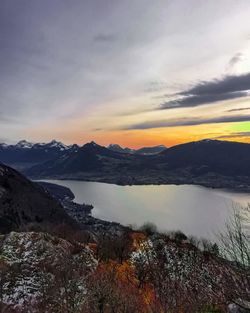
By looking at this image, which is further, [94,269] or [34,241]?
[34,241]

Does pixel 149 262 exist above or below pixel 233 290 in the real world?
below

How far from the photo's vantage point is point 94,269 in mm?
47938

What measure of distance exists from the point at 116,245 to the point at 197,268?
14376 millimetres

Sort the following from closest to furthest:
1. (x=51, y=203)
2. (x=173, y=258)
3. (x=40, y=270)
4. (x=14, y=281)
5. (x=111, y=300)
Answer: (x=111, y=300) → (x=14, y=281) → (x=40, y=270) → (x=173, y=258) → (x=51, y=203)

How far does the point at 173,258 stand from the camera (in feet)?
190

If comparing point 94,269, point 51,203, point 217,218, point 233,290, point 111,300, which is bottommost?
→ point 217,218

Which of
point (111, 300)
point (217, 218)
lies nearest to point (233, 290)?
point (111, 300)

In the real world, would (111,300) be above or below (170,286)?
above

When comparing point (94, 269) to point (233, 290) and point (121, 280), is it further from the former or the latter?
point (233, 290)

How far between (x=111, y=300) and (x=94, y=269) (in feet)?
63.2

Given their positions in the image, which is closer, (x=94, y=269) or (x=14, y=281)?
(x=14, y=281)

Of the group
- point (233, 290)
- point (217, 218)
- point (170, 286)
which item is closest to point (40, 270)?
point (170, 286)

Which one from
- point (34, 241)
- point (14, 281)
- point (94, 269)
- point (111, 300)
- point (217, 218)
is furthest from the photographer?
point (217, 218)

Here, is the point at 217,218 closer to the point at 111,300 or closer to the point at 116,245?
the point at 116,245
